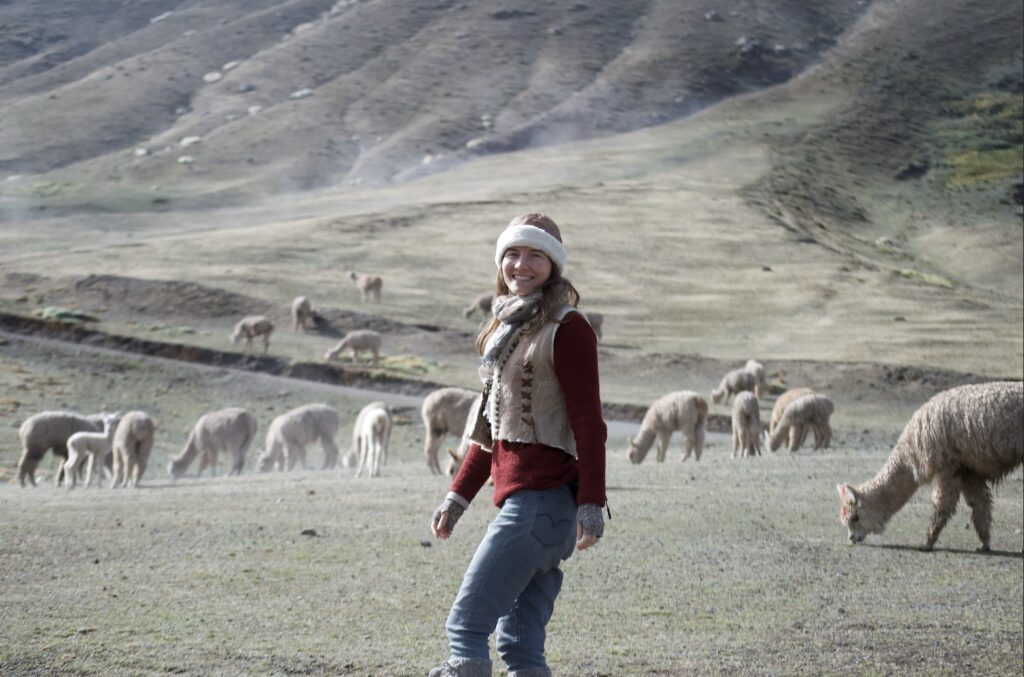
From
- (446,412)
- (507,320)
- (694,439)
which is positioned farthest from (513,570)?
(694,439)

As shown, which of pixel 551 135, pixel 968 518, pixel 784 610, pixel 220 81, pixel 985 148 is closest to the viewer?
pixel 784 610

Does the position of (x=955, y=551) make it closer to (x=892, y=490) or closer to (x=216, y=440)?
(x=892, y=490)

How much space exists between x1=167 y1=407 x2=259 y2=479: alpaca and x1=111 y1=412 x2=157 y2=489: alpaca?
153 inches

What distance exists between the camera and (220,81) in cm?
5288

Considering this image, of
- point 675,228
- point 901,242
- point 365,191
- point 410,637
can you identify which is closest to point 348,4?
point 365,191

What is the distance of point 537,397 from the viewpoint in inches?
225

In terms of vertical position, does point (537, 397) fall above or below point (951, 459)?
above

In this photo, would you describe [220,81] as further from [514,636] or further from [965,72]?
[514,636]

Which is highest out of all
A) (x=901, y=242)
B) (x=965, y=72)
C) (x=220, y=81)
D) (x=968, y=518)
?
(x=965, y=72)

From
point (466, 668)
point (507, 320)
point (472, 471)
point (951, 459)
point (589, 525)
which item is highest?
point (507, 320)

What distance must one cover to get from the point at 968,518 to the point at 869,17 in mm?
63203

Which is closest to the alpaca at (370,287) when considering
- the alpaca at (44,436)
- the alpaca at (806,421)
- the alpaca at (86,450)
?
the alpaca at (806,421)

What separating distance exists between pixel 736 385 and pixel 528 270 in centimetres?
2806

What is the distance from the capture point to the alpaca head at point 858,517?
511 inches
